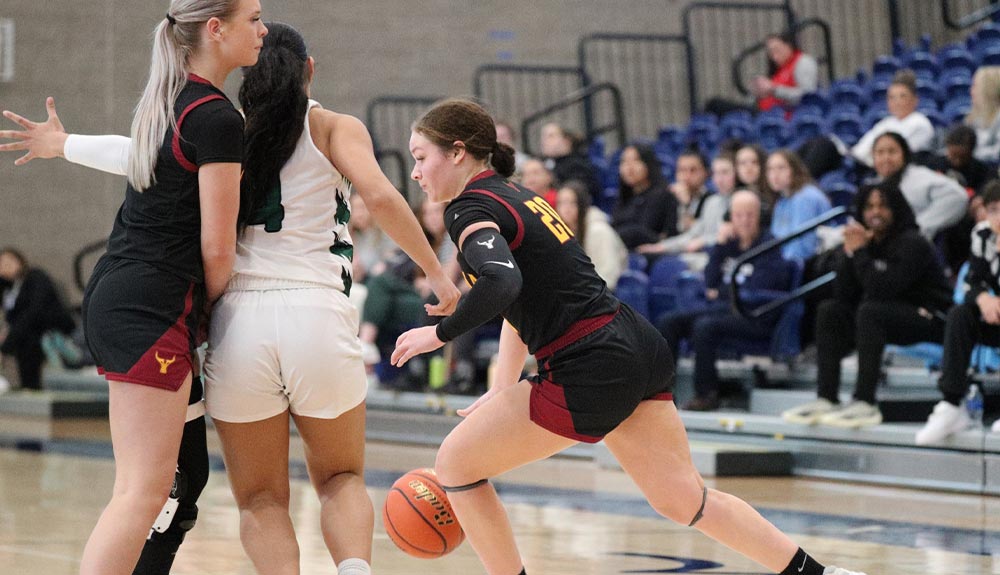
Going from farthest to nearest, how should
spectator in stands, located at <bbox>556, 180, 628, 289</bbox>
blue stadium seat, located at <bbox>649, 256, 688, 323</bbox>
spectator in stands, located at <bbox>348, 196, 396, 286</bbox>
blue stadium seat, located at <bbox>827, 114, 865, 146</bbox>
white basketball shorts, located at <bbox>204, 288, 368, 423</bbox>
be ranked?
blue stadium seat, located at <bbox>827, 114, 865, 146</bbox> → spectator in stands, located at <bbox>348, 196, 396, 286</bbox> → blue stadium seat, located at <bbox>649, 256, 688, 323</bbox> → spectator in stands, located at <bbox>556, 180, 628, 289</bbox> → white basketball shorts, located at <bbox>204, 288, 368, 423</bbox>

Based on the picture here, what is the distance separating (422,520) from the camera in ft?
12.6

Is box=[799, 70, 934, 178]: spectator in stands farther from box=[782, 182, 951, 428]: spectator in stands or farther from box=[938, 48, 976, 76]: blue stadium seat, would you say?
box=[782, 182, 951, 428]: spectator in stands

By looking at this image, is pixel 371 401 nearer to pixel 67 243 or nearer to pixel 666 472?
pixel 67 243

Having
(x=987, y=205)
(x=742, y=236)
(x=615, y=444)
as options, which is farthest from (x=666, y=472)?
(x=742, y=236)

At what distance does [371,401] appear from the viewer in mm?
10359

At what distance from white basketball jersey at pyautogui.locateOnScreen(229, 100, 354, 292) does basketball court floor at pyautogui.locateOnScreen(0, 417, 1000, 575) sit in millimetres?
1650

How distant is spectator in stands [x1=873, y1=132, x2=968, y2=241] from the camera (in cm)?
823

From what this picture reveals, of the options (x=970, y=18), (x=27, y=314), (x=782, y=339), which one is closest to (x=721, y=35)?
(x=970, y=18)

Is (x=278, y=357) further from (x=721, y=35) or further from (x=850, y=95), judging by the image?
(x=721, y=35)

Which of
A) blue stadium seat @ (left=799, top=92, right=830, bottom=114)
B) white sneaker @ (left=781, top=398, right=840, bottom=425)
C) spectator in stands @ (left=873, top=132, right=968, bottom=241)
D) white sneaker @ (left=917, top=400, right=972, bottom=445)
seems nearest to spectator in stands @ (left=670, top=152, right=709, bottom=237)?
spectator in stands @ (left=873, top=132, right=968, bottom=241)

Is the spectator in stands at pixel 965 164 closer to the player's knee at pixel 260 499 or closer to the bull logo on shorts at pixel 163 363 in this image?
the player's knee at pixel 260 499

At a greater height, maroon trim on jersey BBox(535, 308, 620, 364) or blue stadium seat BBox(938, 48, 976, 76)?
blue stadium seat BBox(938, 48, 976, 76)

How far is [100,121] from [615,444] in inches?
449

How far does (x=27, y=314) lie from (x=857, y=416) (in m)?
8.12
